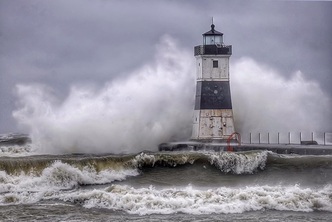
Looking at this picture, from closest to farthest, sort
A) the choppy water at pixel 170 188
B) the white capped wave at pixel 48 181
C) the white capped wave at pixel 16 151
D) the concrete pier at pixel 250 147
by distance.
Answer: the choppy water at pixel 170 188 → the white capped wave at pixel 48 181 → the concrete pier at pixel 250 147 → the white capped wave at pixel 16 151

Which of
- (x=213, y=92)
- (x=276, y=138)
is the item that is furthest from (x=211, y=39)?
(x=276, y=138)

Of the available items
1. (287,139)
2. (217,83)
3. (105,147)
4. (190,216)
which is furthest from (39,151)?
(190,216)

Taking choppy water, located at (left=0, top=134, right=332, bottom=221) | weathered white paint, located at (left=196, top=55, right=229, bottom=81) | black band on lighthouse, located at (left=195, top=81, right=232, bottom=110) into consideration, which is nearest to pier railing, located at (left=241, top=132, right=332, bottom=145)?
black band on lighthouse, located at (left=195, top=81, right=232, bottom=110)

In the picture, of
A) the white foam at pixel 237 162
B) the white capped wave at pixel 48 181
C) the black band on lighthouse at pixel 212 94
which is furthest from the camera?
the black band on lighthouse at pixel 212 94

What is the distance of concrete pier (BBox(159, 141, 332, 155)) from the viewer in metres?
21.5

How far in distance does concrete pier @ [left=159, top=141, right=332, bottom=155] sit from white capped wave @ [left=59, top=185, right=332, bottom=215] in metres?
5.55

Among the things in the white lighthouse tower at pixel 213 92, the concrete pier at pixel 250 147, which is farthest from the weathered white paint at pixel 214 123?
the concrete pier at pixel 250 147

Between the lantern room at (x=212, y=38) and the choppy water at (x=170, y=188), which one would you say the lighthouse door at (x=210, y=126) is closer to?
the lantern room at (x=212, y=38)

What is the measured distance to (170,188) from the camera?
1662cm

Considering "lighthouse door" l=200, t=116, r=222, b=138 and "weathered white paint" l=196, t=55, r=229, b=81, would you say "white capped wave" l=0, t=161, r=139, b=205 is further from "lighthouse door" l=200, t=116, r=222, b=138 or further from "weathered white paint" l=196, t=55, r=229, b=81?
"weathered white paint" l=196, t=55, r=229, b=81

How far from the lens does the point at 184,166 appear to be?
19.6m

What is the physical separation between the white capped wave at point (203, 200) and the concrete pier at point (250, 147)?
18.2ft

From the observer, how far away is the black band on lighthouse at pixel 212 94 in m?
24.5

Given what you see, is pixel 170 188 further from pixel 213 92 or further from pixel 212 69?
pixel 212 69
